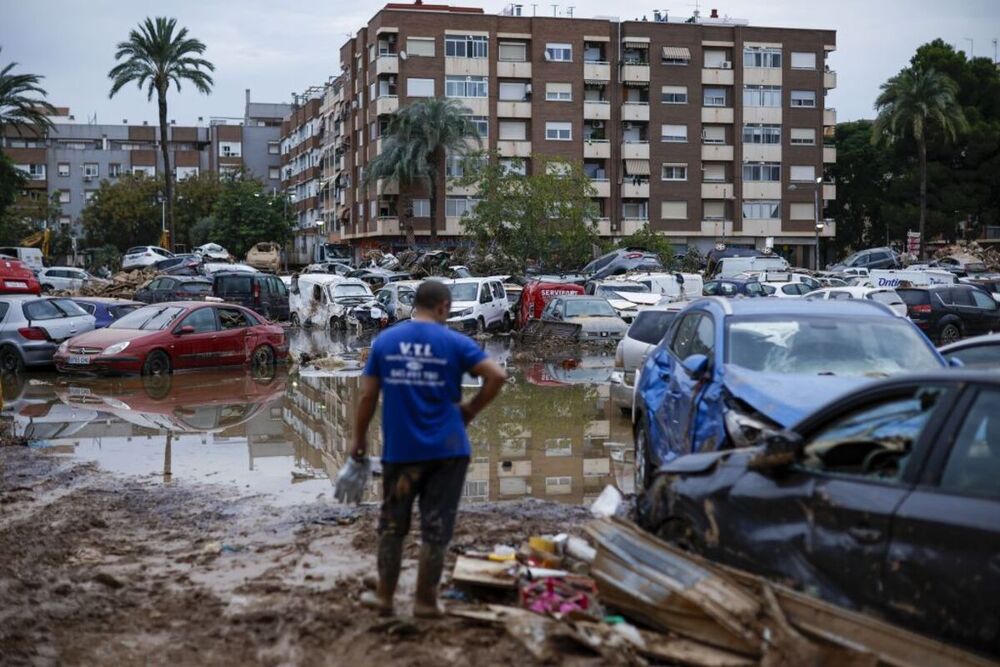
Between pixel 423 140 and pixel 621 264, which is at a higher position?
pixel 423 140

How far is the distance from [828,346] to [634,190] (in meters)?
65.7

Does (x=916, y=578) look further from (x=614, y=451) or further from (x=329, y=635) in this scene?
(x=614, y=451)

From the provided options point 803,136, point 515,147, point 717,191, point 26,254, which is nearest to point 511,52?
point 515,147

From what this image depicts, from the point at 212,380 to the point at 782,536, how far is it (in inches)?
665

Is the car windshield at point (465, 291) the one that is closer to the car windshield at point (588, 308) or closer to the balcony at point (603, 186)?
the car windshield at point (588, 308)

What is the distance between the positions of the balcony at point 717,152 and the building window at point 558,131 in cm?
939

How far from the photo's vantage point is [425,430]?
5.58 metres

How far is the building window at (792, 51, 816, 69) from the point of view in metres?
74.4

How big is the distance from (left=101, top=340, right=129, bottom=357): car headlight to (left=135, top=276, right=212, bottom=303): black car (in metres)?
14.4

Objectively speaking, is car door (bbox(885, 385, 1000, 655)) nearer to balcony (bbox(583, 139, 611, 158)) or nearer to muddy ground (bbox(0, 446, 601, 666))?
muddy ground (bbox(0, 446, 601, 666))

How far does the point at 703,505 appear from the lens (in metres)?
5.65

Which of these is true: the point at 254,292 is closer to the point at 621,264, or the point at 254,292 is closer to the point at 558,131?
the point at 621,264

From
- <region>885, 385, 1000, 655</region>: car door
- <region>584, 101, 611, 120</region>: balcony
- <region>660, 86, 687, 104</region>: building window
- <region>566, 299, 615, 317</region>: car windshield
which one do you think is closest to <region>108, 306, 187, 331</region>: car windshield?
<region>566, 299, 615, 317</region>: car windshield

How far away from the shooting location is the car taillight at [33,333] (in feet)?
70.2
